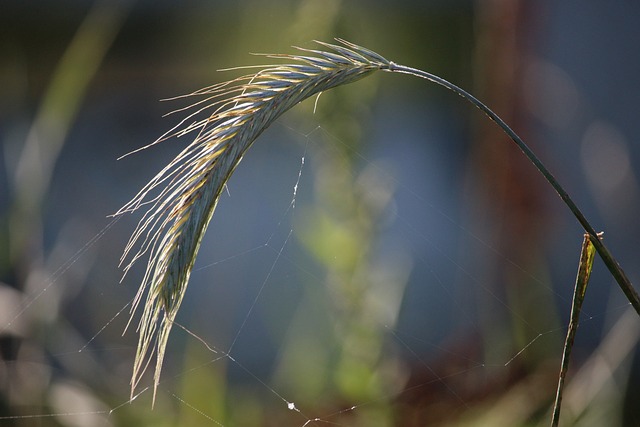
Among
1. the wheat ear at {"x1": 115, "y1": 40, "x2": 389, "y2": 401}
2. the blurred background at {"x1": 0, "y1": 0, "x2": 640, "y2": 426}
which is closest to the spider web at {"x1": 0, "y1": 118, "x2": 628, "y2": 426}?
the blurred background at {"x1": 0, "y1": 0, "x2": 640, "y2": 426}

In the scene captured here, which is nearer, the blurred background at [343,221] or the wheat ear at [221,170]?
the wheat ear at [221,170]

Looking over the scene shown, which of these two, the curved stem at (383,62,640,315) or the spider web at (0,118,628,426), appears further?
the spider web at (0,118,628,426)

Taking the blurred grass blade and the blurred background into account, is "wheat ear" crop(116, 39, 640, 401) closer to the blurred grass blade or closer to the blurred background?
the blurred grass blade

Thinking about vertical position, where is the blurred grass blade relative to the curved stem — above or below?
below

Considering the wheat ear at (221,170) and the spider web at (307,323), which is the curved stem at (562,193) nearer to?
the wheat ear at (221,170)

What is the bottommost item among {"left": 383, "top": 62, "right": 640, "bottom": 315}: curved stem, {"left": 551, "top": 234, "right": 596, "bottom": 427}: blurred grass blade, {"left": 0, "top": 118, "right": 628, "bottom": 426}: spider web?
{"left": 0, "top": 118, "right": 628, "bottom": 426}: spider web

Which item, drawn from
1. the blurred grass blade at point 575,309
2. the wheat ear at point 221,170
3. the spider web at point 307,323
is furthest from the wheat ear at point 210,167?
the spider web at point 307,323

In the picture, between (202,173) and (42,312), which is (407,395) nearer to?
(42,312)
